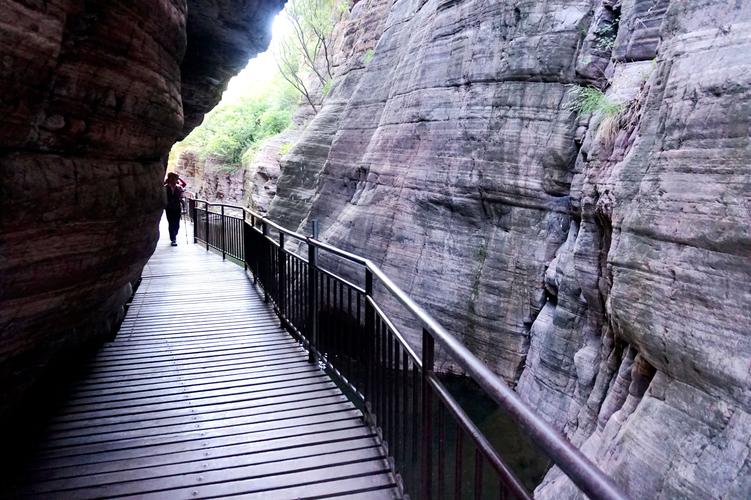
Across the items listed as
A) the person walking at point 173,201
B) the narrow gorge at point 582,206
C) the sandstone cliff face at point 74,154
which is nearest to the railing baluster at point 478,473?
the sandstone cliff face at point 74,154

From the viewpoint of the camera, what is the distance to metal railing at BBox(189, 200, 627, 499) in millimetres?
1453

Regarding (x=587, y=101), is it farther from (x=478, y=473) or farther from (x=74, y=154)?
(x=478, y=473)

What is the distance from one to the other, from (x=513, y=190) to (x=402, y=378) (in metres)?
7.61

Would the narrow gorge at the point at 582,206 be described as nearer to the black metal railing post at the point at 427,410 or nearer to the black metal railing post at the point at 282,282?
the black metal railing post at the point at 427,410

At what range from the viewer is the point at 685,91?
534cm

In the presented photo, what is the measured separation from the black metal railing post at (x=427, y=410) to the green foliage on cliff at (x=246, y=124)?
97.6 feet

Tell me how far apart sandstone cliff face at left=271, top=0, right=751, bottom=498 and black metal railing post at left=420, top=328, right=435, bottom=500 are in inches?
119

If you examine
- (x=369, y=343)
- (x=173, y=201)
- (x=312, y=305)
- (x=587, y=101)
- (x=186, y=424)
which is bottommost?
(x=186, y=424)

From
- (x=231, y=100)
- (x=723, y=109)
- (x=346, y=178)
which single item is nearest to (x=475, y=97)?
(x=346, y=178)

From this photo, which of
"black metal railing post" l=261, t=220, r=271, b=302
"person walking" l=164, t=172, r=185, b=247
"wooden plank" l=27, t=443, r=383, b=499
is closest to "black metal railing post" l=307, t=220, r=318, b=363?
"wooden plank" l=27, t=443, r=383, b=499

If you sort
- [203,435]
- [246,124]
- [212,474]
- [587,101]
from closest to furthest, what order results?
[212,474]
[203,435]
[587,101]
[246,124]

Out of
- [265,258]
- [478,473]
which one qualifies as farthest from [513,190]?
[478,473]

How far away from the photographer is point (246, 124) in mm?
33375

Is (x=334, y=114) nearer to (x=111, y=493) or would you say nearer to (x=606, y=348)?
(x=606, y=348)
